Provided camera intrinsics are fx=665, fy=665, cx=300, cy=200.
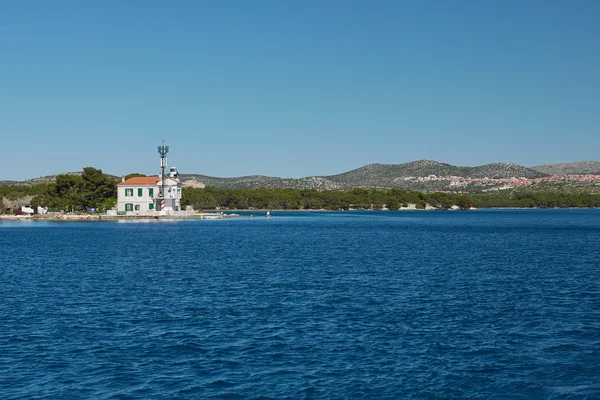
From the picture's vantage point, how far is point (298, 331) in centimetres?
2633

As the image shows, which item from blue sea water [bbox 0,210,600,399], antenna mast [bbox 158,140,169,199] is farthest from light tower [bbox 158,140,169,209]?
blue sea water [bbox 0,210,600,399]

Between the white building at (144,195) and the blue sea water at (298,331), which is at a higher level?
the white building at (144,195)

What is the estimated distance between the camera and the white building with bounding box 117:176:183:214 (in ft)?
451

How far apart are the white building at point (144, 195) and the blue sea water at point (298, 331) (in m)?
86.0

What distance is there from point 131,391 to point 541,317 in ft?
61.7

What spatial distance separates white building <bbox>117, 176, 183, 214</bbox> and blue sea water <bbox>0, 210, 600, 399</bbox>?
282 ft

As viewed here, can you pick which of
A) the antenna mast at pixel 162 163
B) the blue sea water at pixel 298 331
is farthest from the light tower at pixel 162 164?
the blue sea water at pixel 298 331

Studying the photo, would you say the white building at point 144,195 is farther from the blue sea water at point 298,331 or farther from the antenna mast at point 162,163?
the blue sea water at point 298,331

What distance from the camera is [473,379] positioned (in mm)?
20203

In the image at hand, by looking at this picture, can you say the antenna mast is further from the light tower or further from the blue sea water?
the blue sea water

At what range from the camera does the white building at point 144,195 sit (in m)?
138

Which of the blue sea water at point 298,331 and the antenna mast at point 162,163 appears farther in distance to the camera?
the antenna mast at point 162,163

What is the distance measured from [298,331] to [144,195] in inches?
4592

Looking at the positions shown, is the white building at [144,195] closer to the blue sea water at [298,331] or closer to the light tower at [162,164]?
the light tower at [162,164]
